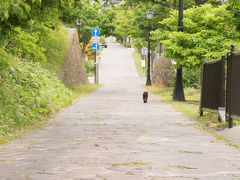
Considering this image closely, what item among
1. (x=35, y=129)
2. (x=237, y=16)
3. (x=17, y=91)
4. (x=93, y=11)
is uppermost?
(x=93, y=11)

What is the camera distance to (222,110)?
1067 cm

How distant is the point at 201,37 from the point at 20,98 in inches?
339

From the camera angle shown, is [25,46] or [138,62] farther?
[138,62]

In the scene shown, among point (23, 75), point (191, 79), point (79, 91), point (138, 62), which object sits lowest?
→ point (79, 91)

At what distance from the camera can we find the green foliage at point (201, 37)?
56.6ft

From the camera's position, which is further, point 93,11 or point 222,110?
point 93,11

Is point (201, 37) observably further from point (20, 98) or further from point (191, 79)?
point (191, 79)

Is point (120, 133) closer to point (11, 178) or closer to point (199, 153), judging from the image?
point (199, 153)

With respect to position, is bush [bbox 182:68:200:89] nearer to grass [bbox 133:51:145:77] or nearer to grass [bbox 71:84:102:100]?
grass [bbox 71:84:102:100]

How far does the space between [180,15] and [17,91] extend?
31.3 feet

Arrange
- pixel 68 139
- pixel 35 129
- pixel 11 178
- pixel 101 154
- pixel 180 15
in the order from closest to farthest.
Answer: pixel 11 178, pixel 101 154, pixel 68 139, pixel 35 129, pixel 180 15

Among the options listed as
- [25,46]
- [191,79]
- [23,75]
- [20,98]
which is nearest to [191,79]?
[191,79]

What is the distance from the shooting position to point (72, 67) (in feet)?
101

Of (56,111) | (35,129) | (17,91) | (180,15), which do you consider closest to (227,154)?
(35,129)
